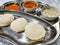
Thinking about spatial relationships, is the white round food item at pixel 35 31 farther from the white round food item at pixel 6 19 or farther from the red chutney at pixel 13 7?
the red chutney at pixel 13 7

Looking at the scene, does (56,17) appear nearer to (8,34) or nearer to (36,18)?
(36,18)

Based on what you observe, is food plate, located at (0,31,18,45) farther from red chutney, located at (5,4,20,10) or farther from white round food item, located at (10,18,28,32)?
red chutney, located at (5,4,20,10)

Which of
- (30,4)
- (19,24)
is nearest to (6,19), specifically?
(19,24)

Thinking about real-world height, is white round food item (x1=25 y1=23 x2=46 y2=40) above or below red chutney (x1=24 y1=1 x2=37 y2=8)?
below

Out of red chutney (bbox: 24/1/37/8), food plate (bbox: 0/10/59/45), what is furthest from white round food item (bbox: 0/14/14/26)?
red chutney (bbox: 24/1/37/8)

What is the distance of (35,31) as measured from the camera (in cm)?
74

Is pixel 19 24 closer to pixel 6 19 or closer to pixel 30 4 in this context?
pixel 6 19

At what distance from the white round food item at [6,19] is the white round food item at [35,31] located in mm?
105

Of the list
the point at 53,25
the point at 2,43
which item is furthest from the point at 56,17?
the point at 2,43

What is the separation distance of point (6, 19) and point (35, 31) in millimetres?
171

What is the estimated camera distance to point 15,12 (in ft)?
2.87

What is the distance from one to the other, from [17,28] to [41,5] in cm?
27

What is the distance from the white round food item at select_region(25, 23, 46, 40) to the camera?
2.38 ft

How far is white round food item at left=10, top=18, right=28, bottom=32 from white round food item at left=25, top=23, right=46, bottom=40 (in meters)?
0.03
